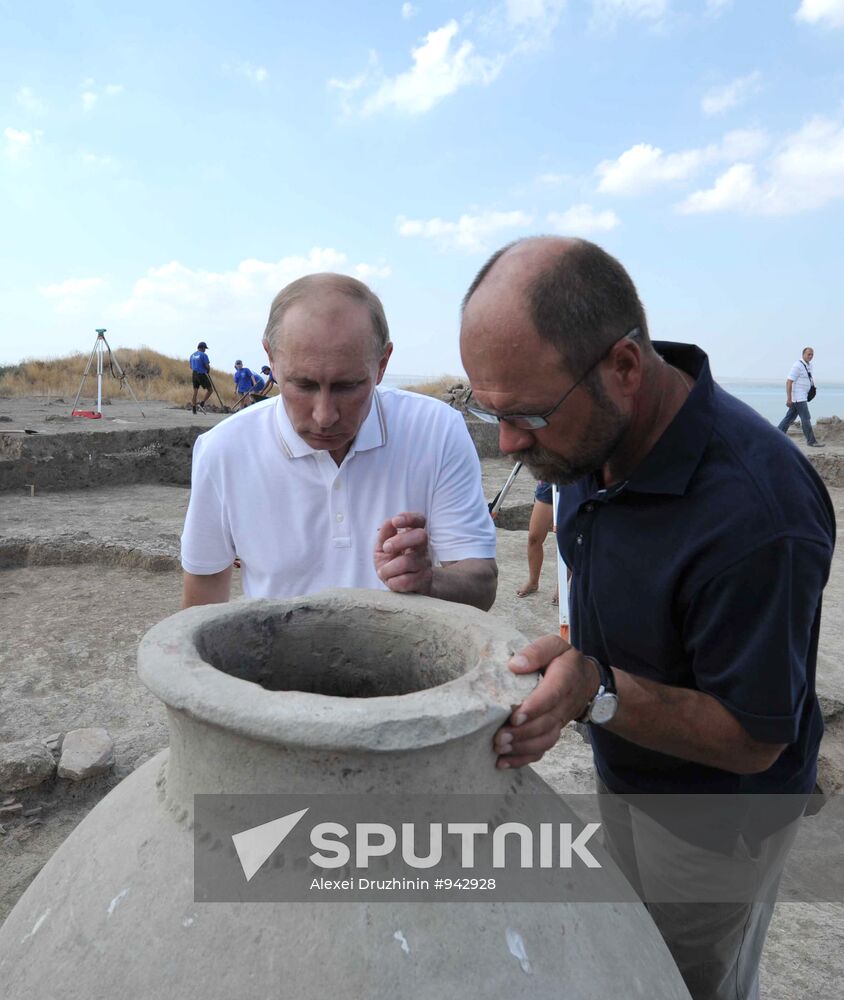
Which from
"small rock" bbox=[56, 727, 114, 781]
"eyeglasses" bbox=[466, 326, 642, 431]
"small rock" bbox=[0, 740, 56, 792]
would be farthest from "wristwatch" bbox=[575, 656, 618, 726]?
"small rock" bbox=[0, 740, 56, 792]

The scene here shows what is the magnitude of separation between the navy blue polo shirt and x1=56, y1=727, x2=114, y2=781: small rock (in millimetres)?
2579

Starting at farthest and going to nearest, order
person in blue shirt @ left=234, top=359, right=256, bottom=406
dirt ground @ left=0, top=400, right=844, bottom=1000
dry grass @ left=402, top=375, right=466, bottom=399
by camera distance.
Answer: dry grass @ left=402, top=375, right=466, bottom=399, person in blue shirt @ left=234, top=359, right=256, bottom=406, dirt ground @ left=0, top=400, right=844, bottom=1000

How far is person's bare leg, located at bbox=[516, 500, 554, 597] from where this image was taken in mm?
5477

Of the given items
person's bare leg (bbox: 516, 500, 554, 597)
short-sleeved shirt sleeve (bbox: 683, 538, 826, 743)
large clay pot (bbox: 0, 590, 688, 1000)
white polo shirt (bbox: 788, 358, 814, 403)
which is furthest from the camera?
white polo shirt (bbox: 788, 358, 814, 403)

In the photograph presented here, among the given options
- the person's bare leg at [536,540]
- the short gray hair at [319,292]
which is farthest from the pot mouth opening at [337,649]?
the person's bare leg at [536,540]

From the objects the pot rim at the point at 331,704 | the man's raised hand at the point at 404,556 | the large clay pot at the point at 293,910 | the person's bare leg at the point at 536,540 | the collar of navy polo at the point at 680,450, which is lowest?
the person's bare leg at the point at 536,540

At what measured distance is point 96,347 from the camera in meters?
15.5

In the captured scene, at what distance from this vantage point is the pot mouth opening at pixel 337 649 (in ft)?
5.19

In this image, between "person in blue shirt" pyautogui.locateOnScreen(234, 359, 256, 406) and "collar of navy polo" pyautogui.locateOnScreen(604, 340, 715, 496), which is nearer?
"collar of navy polo" pyautogui.locateOnScreen(604, 340, 715, 496)

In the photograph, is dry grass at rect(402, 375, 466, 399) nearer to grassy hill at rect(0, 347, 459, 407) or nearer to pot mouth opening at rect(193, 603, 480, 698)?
grassy hill at rect(0, 347, 459, 407)

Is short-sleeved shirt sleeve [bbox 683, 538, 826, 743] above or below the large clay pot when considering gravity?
above

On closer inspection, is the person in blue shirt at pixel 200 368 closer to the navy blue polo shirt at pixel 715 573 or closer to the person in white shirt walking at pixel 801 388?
the person in white shirt walking at pixel 801 388

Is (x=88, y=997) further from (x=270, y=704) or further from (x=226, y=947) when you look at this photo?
(x=270, y=704)

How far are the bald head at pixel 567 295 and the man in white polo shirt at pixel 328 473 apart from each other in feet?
2.10
